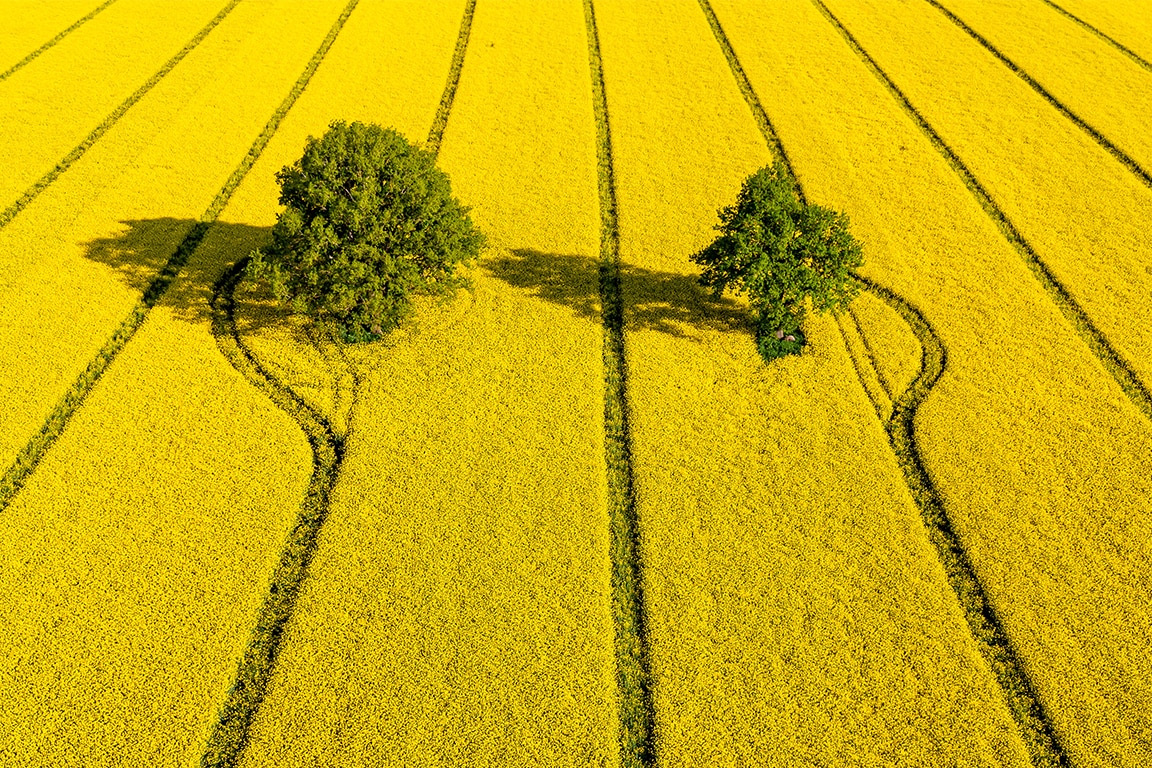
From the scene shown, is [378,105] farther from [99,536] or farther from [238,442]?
[99,536]

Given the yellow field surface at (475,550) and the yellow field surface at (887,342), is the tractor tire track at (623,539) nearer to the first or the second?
the yellow field surface at (475,550)

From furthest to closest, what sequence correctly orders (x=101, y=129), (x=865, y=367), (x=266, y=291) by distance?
(x=101, y=129) < (x=266, y=291) < (x=865, y=367)

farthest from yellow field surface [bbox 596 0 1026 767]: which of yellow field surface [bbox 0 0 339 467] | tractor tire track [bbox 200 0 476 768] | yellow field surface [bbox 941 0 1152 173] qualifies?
yellow field surface [bbox 941 0 1152 173]

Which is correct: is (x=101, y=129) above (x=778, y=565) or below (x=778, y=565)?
below

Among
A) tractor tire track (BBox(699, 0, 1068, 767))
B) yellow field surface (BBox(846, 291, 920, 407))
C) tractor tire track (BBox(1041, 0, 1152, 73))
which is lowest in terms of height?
tractor tire track (BBox(699, 0, 1068, 767))

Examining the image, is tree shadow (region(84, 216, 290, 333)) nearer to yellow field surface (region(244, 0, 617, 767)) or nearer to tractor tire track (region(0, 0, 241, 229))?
tractor tire track (region(0, 0, 241, 229))

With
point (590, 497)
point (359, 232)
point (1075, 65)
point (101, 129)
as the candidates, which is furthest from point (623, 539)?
point (1075, 65)

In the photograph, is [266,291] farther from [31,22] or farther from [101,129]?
[31,22]
